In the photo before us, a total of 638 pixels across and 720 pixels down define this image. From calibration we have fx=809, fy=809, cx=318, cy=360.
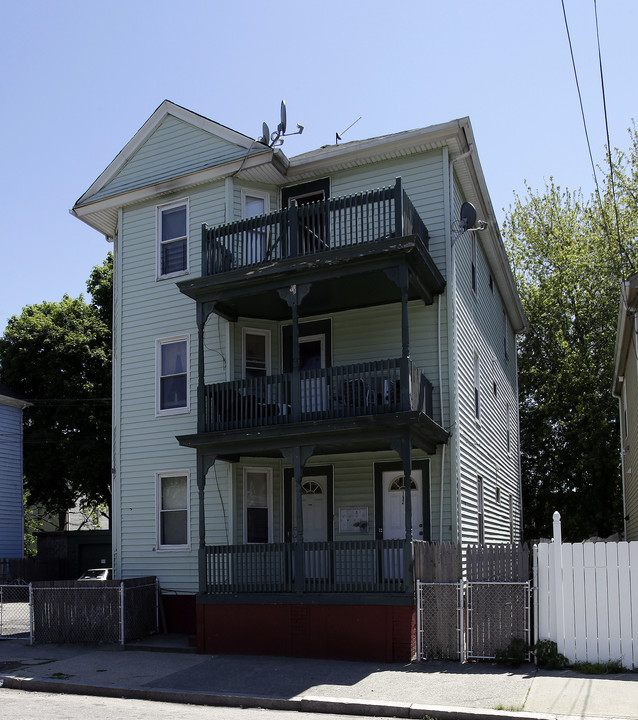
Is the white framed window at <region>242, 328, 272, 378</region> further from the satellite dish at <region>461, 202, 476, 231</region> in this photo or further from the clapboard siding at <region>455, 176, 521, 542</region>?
the satellite dish at <region>461, 202, 476, 231</region>

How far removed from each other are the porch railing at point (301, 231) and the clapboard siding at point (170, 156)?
236 cm

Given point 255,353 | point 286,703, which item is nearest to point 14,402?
point 255,353

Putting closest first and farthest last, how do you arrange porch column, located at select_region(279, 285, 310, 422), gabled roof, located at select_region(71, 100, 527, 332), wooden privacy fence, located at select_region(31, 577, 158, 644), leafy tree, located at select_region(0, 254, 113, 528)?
porch column, located at select_region(279, 285, 310, 422), wooden privacy fence, located at select_region(31, 577, 158, 644), gabled roof, located at select_region(71, 100, 527, 332), leafy tree, located at select_region(0, 254, 113, 528)

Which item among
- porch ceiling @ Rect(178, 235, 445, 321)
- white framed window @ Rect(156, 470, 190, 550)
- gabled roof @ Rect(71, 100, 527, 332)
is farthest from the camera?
white framed window @ Rect(156, 470, 190, 550)

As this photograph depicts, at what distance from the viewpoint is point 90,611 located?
15.6 m

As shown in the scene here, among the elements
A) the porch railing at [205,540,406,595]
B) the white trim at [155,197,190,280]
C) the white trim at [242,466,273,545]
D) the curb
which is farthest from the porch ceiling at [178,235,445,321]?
the curb

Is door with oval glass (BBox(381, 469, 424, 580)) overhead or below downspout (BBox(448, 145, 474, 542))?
below

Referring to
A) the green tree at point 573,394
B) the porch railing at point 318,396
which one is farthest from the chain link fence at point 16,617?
the green tree at point 573,394

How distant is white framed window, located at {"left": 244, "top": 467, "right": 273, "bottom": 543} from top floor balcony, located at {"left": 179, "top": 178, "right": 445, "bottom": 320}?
345 cm

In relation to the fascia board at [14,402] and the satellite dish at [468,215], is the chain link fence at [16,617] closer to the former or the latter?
the fascia board at [14,402]

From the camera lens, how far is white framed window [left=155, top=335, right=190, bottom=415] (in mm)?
17719

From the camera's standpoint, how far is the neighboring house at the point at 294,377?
1409cm

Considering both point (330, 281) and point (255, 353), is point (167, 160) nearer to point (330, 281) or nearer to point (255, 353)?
point (255, 353)

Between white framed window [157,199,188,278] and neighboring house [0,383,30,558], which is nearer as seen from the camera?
white framed window [157,199,188,278]
